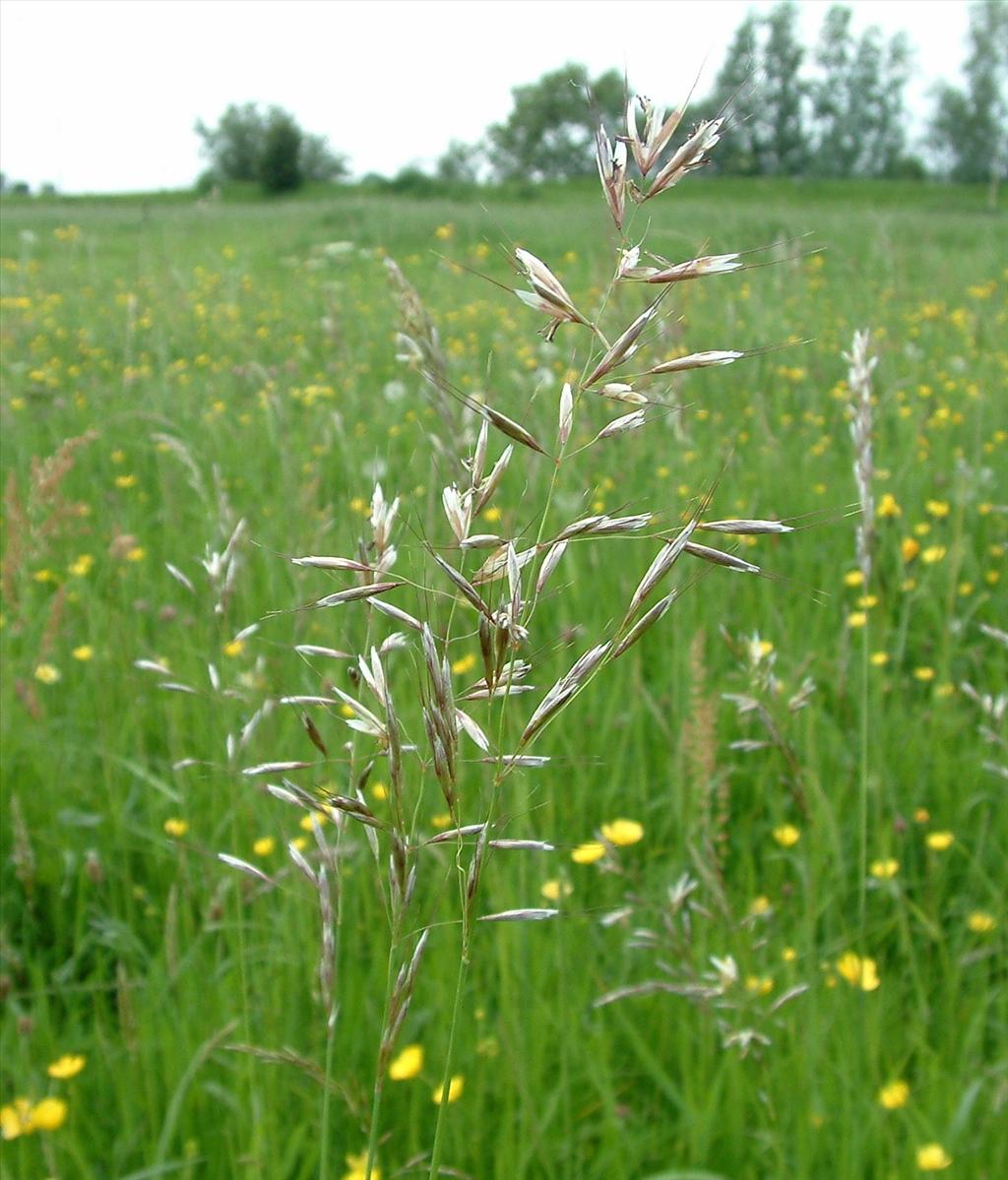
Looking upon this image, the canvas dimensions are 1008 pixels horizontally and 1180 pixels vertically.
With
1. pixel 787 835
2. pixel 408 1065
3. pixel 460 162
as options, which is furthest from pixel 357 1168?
pixel 460 162

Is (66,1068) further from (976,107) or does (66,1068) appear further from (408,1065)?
(976,107)

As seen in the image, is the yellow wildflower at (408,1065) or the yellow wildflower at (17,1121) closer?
the yellow wildflower at (17,1121)

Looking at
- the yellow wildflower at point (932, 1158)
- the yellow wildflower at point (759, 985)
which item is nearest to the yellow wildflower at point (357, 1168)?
the yellow wildflower at point (759, 985)

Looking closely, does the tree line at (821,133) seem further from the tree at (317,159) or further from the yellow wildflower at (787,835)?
the yellow wildflower at (787,835)

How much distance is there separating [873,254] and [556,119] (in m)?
44.6

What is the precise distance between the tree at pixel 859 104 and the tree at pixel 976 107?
268 cm

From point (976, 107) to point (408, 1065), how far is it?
58.7 meters

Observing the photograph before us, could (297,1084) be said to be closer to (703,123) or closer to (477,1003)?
(477,1003)

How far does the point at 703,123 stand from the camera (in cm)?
58

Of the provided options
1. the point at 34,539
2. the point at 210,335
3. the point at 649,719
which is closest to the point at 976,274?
the point at 210,335

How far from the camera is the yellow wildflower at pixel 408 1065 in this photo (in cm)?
135

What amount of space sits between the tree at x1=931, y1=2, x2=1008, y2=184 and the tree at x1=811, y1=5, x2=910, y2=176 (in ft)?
8.78

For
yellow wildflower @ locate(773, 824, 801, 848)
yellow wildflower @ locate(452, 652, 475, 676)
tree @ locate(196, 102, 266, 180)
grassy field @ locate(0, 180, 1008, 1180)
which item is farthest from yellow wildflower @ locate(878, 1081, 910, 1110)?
tree @ locate(196, 102, 266, 180)

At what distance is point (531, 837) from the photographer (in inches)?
71.2
